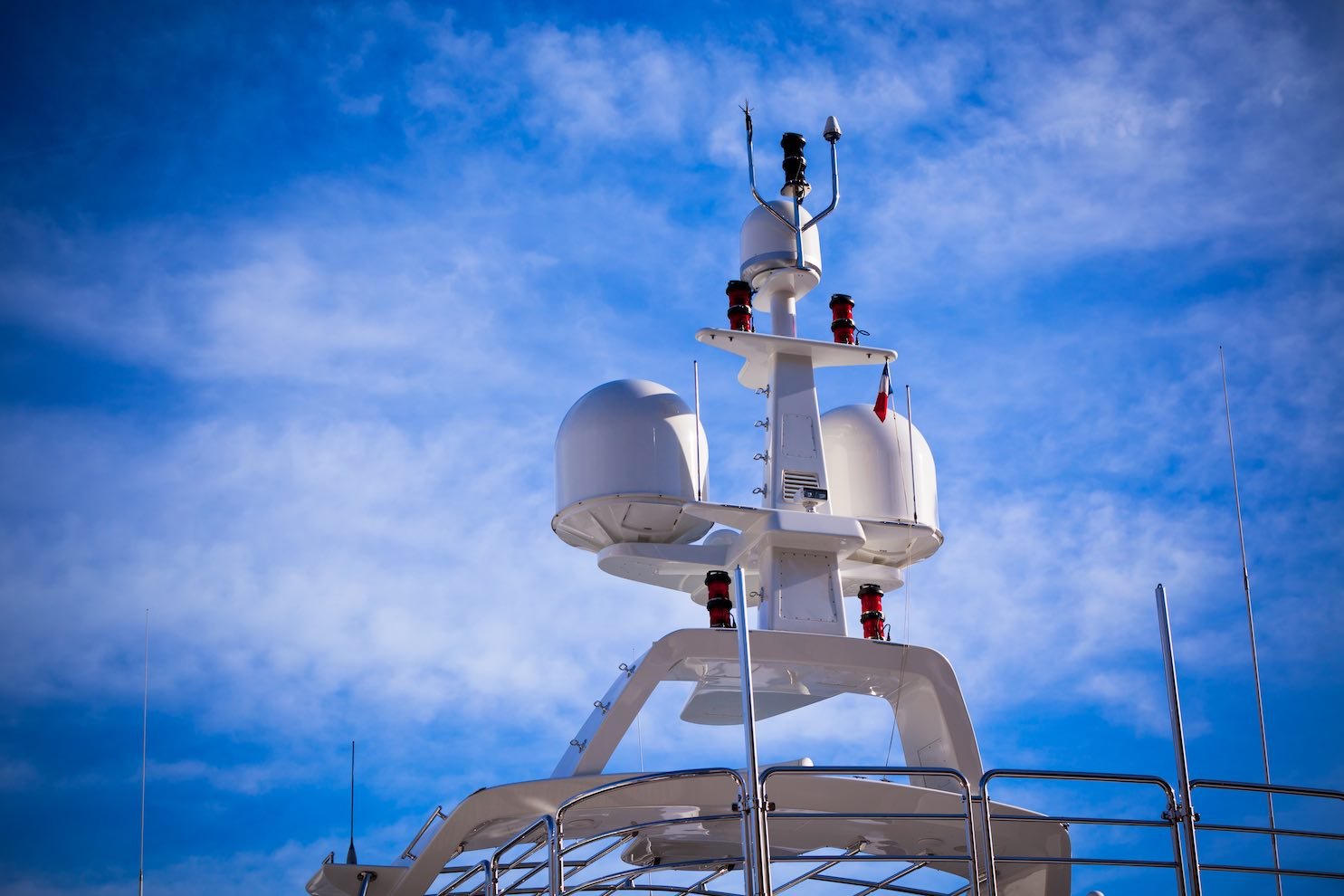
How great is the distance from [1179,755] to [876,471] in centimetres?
671

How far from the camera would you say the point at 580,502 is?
49.1 ft

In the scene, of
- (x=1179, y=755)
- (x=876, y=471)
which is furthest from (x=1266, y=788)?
(x=876, y=471)

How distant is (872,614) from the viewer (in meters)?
14.4

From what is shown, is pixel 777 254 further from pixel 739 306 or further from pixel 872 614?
pixel 872 614

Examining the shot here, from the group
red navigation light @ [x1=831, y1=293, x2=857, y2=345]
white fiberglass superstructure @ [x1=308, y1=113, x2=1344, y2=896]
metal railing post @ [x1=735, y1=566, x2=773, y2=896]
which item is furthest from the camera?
red navigation light @ [x1=831, y1=293, x2=857, y2=345]

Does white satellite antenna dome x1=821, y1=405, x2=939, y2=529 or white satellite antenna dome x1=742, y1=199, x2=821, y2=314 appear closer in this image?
white satellite antenna dome x1=821, y1=405, x2=939, y2=529

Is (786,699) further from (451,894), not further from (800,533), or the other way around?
(451,894)

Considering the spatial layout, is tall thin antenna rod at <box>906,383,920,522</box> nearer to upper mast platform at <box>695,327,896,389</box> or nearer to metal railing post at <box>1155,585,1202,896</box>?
upper mast platform at <box>695,327,896,389</box>

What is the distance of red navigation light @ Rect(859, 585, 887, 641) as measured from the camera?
14414 millimetres

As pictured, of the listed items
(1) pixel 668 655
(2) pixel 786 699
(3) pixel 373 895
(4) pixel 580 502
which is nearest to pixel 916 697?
(2) pixel 786 699

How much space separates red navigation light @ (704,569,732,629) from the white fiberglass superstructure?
19mm

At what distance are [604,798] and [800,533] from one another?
11.0ft

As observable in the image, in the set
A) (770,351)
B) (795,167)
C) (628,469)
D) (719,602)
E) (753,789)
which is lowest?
(753,789)

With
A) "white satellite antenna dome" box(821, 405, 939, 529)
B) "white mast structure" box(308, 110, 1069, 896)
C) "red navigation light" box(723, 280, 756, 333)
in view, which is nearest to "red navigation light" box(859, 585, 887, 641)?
"white mast structure" box(308, 110, 1069, 896)
